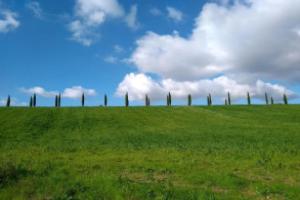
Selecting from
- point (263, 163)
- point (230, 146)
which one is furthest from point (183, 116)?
point (263, 163)

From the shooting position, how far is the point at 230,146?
1201 inches

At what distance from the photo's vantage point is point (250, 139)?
3562 centimetres

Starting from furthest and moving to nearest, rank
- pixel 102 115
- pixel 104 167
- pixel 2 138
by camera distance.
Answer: pixel 102 115 < pixel 2 138 < pixel 104 167

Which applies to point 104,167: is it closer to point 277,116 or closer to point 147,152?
point 147,152

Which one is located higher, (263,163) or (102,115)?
(102,115)

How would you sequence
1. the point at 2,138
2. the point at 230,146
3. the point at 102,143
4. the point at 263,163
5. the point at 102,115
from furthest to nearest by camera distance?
the point at 102,115 → the point at 2,138 → the point at 102,143 → the point at 230,146 → the point at 263,163

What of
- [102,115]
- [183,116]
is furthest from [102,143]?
[183,116]

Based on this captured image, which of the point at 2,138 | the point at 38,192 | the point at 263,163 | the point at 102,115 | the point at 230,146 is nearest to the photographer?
the point at 38,192

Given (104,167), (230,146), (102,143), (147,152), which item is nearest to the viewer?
(104,167)

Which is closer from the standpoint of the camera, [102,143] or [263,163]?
[263,163]

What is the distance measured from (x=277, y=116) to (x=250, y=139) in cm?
3262

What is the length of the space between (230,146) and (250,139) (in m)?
6.14

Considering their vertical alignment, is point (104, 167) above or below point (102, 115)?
below

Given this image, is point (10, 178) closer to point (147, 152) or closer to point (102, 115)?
point (147, 152)
